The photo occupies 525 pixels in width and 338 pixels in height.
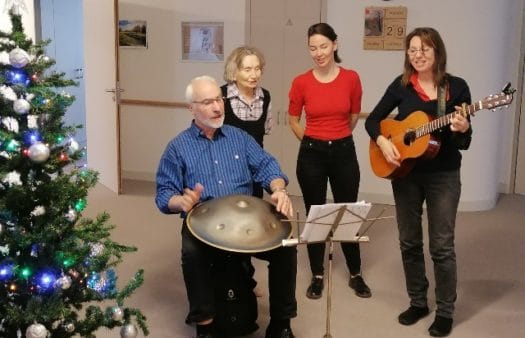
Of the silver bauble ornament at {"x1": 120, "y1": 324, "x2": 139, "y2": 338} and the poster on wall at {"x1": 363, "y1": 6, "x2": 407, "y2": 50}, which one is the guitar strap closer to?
the silver bauble ornament at {"x1": 120, "y1": 324, "x2": 139, "y2": 338}

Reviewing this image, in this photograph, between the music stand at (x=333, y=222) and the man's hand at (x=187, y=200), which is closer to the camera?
the music stand at (x=333, y=222)

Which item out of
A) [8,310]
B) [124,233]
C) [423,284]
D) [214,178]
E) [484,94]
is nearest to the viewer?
[8,310]

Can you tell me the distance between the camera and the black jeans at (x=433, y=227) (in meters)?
2.71

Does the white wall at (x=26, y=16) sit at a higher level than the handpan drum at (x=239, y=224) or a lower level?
higher

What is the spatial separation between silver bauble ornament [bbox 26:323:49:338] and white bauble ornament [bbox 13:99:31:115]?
0.61 meters

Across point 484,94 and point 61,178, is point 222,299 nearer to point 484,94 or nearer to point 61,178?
point 61,178

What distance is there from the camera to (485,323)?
9.83ft

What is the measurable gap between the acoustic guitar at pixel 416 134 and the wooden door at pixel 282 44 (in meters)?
2.42

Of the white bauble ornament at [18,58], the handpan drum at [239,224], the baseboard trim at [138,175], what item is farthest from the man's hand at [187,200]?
the baseboard trim at [138,175]

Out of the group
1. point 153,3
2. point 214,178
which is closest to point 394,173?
point 214,178

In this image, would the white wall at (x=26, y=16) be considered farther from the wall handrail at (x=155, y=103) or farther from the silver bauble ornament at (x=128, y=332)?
the wall handrail at (x=155, y=103)

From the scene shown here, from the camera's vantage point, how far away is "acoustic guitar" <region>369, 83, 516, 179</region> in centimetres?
→ 250

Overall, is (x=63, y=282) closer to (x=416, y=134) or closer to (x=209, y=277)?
(x=209, y=277)

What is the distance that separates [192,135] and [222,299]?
0.70m
